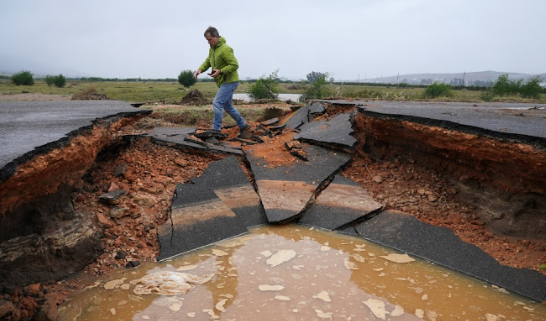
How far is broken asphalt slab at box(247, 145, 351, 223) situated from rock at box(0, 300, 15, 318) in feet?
7.94

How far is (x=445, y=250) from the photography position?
346 cm

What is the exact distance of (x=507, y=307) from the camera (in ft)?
8.84

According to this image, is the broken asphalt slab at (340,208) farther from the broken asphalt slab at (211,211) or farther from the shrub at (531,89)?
the shrub at (531,89)

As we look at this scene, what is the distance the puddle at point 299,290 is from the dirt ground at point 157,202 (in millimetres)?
223

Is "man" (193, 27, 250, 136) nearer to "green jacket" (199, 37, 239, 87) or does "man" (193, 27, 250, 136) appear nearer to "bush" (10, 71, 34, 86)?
"green jacket" (199, 37, 239, 87)

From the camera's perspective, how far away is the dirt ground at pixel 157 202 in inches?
122

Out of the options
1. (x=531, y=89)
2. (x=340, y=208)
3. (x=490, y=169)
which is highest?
(x=531, y=89)

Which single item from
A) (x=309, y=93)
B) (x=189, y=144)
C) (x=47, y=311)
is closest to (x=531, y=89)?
(x=309, y=93)

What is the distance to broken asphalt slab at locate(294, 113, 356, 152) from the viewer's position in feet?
18.2

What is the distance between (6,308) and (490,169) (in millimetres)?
4515

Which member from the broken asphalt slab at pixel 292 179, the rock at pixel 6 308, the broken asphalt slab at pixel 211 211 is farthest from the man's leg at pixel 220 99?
the rock at pixel 6 308

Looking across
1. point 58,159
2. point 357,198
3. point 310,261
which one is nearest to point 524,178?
point 357,198

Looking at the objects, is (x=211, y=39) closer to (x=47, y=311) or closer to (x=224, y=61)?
(x=224, y=61)

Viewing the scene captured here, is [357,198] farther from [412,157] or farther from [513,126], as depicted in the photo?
[513,126]
